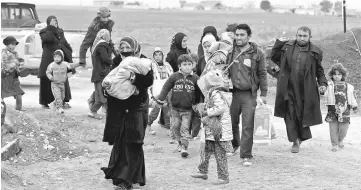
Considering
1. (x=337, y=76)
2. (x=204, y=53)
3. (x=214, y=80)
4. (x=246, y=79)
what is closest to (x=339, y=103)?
(x=337, y=76)

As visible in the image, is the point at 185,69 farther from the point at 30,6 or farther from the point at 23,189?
the point at 30,6

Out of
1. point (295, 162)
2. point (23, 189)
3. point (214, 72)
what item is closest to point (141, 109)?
point (214, 72)

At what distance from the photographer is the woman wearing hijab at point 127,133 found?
8367 millimetres

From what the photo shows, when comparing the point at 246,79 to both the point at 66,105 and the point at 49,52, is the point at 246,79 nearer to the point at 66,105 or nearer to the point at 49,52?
the point at 49,52

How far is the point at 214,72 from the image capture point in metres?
8.81

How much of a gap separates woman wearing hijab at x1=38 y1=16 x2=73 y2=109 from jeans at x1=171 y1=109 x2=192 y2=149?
159 inches

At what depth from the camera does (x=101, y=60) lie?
41.7 feet

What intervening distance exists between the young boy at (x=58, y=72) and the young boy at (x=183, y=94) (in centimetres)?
351

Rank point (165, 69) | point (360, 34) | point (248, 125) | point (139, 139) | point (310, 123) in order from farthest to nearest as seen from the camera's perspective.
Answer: point (360, 34) → point (165, 69) → point (310, 123) → point (248, 125) → point (139, 139)

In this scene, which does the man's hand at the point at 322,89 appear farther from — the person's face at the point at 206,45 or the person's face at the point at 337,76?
the person's face at the point at 206,45

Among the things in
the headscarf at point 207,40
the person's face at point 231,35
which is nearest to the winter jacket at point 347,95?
the person's face at point 231,35

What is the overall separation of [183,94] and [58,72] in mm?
3883

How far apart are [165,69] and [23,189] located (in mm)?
3782

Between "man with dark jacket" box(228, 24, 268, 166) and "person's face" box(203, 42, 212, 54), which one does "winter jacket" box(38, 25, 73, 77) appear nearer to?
"person's face" box(203, 42, 212, 54)
